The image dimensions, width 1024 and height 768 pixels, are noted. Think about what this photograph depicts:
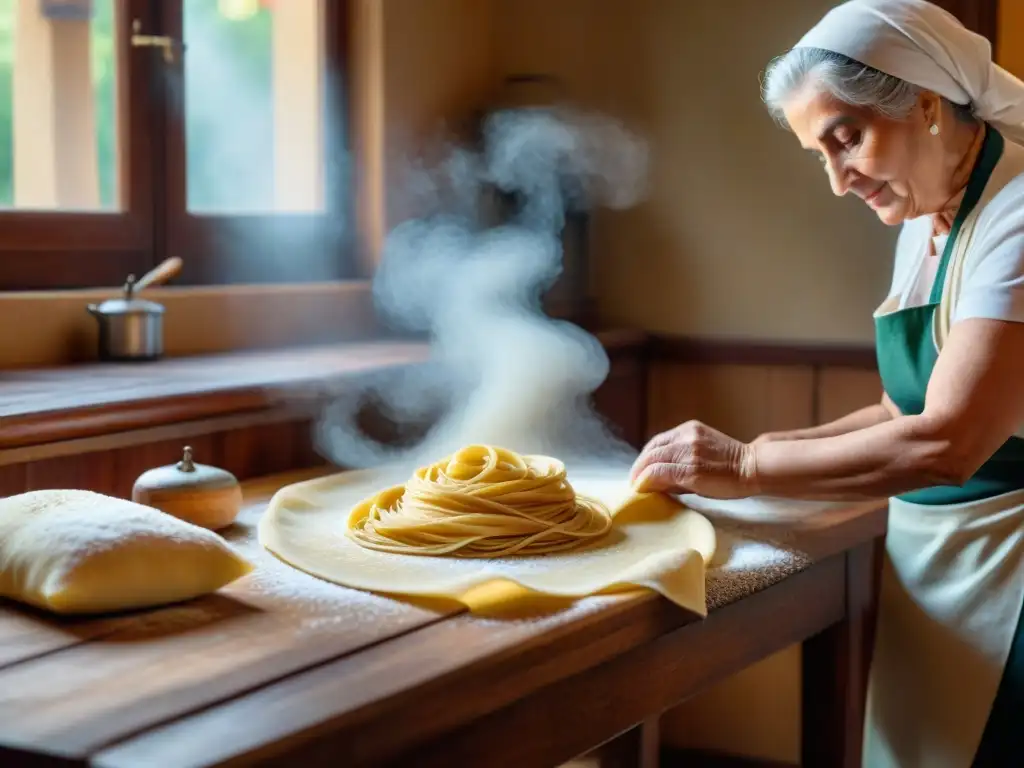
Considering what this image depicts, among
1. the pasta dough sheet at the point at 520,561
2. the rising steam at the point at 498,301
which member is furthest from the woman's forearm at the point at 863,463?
the rising steam at the point at 498,301

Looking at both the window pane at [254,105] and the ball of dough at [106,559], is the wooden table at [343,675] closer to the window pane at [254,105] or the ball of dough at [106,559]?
the ball of dough at [106,559]

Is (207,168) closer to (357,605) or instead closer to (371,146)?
(371,146)

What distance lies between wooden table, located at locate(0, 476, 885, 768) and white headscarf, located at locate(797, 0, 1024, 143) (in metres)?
0.75

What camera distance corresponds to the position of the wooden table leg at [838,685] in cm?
193

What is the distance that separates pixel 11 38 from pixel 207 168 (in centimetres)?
56

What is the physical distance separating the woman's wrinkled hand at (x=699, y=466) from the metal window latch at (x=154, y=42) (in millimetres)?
1541

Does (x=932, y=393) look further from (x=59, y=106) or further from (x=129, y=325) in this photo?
(x=59, y=106)

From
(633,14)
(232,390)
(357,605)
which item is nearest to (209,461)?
(232,390)

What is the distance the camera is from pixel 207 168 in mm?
2963

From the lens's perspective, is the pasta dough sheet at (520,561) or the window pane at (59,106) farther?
the window pane at (59,106)

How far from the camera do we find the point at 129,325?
2.45 m

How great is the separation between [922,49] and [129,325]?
1528 mm

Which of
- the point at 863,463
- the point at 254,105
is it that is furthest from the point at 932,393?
the point at 254,105

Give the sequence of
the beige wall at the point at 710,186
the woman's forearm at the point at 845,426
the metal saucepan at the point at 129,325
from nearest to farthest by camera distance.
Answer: the woman's forearm at the point at 845,426 → the metal saucepan at the point at 129,325 → the beige wall at the point at 710,186
